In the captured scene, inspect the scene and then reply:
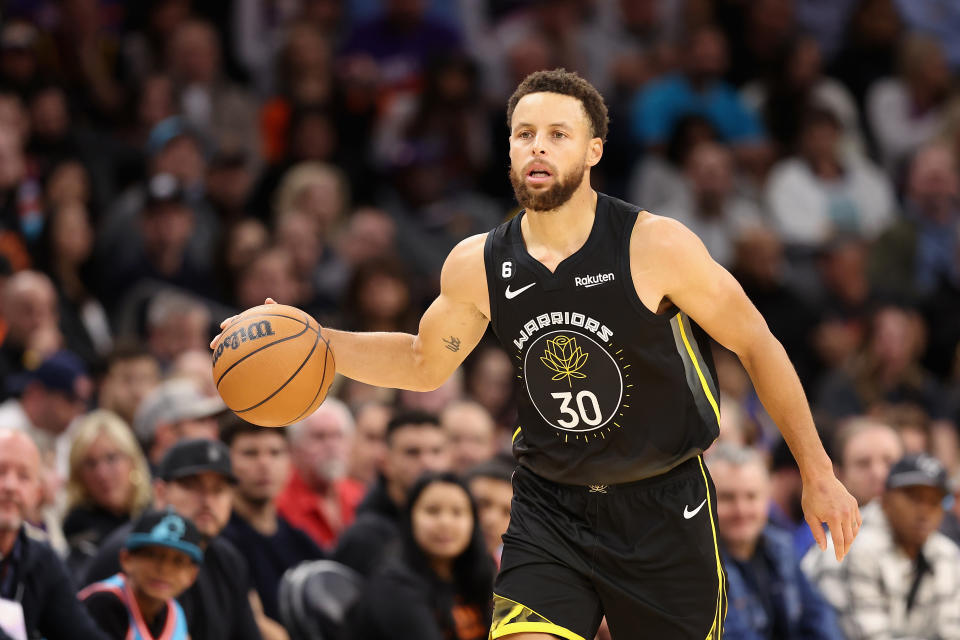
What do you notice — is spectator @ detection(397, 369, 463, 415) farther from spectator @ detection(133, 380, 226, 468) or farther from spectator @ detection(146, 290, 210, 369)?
spectator @ detection(133, 380, 226, 468)

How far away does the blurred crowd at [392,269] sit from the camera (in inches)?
273

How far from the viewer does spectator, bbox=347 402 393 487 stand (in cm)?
884

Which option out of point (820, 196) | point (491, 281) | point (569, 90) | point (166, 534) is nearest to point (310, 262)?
point (820, 196)

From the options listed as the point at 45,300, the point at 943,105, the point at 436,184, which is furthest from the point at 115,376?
the point at 943,105

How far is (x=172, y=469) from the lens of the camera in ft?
21.5

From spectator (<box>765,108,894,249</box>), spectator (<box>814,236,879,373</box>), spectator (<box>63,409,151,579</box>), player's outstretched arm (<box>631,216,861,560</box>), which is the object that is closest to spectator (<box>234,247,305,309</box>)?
spectator (<box>63,409,151,579</box>)

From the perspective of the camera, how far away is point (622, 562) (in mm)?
4730

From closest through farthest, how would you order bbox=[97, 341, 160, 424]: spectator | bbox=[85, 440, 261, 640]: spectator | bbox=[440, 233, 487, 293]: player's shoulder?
bbox=[440, 233, 487, 293]: player's shoulder → bbox=[85, 440, 261, 640]: spectator → bbox=[97, 341, 160, 424]: spectator

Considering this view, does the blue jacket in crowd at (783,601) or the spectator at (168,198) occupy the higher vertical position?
the spectator at (168,198)

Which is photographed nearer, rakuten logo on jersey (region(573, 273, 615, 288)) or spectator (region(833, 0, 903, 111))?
rakuten logo on jersey (region(573, 273, 615, 288))

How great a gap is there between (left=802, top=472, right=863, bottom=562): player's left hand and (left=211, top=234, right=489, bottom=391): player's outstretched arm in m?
1.21

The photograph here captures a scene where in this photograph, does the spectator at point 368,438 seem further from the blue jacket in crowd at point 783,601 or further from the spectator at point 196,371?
the blue jacket in crowd at point 783,601

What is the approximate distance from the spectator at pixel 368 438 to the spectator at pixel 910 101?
20.9 feet

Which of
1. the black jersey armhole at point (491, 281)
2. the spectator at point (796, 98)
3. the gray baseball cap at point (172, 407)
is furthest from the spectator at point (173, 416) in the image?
the spectator at point (796, 98)
